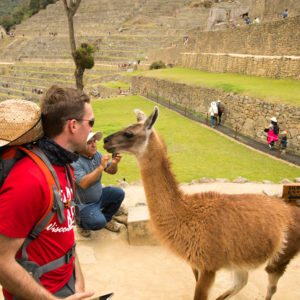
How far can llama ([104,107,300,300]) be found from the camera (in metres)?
2.97

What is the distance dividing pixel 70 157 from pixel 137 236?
2.92 metres

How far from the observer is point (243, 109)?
1212cm

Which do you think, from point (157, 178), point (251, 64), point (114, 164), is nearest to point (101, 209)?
point (114, 164)

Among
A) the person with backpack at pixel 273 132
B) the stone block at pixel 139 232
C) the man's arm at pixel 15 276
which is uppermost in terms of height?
the man's arm at pixel 15 276

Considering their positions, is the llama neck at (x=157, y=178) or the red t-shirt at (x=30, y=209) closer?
the red t-shirt at (x=30, y=209)

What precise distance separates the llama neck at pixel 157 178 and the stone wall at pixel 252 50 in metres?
13.5

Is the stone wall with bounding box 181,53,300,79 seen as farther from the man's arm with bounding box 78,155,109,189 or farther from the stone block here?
the man's arm with bounding box 78,155,109,189

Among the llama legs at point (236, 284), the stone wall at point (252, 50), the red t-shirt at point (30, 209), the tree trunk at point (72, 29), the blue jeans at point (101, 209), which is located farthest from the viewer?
the tree trunk at point (72, 29)

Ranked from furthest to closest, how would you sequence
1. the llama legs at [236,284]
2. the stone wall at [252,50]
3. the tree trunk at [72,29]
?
1. the tree trunk at [72,29]
2. the stone wall at [252,50]
3. the llama legs at [236,284]

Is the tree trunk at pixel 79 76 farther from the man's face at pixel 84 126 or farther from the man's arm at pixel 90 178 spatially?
the man's face at pixel 84 126

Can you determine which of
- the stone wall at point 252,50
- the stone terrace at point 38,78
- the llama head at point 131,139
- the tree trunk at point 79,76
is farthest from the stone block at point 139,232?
the stone terrace at point 38,78

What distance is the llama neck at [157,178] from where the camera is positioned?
9.96ft

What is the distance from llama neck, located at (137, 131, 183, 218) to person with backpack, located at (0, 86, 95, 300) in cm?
108

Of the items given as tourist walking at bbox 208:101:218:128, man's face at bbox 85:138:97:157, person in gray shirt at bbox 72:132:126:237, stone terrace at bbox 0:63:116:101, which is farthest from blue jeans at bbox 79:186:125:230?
stone terrace at bbox 0:63:116:101
